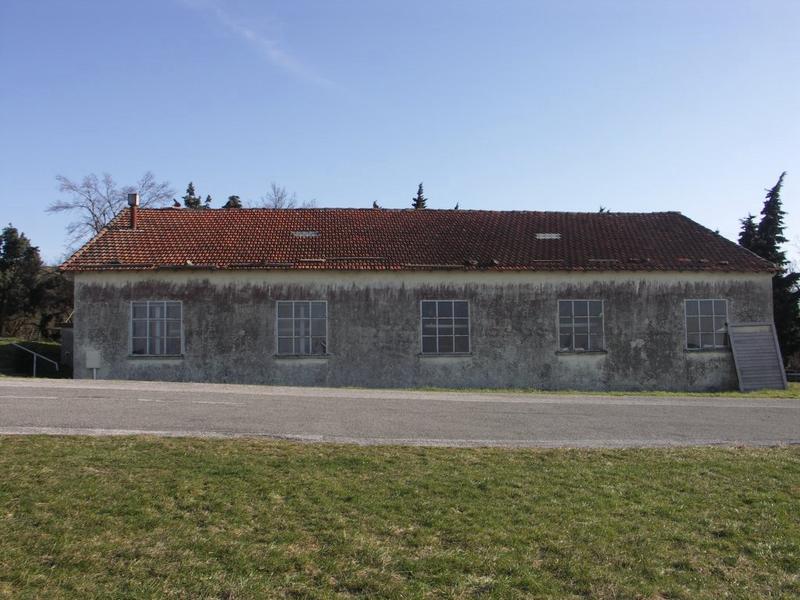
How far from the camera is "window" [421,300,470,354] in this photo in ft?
67.1

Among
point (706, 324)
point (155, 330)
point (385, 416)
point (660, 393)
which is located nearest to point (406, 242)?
point (155, 330)

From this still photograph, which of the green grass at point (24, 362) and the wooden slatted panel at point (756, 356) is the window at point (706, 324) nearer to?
the wooden slatted panel at point (756, 356)

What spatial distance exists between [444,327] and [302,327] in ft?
12.9

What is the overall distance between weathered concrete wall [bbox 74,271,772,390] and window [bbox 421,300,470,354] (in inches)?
8.9

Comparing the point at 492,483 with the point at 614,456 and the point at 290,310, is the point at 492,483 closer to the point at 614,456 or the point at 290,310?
the point at 614,456

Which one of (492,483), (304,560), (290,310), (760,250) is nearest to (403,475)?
(492,483)

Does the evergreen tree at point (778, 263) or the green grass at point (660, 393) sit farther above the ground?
the evergreen tree at point (778, 263)

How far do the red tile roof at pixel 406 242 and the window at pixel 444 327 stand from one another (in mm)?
1129

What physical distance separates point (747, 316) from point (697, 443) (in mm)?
12815

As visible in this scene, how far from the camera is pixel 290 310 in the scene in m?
20.2

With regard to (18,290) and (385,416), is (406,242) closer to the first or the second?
(385,416)

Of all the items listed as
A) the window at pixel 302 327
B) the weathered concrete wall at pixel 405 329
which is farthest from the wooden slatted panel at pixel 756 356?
the window at pixel 302 327

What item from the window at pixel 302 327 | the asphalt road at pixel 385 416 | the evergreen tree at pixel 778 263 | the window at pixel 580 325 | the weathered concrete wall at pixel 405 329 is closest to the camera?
the asphalt road at pixel 385 416

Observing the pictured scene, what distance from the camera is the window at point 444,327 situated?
20453 millimetres
